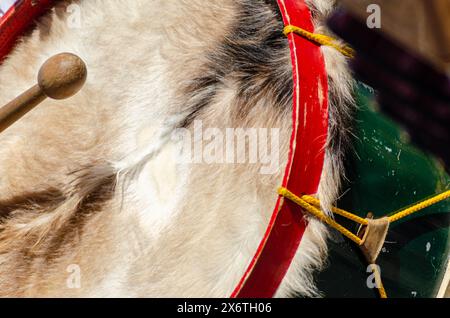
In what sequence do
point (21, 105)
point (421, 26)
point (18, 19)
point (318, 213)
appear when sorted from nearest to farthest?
point (421, 26) < point (318, 213) < point (21, 105) < point (18, 19)

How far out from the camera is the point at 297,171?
97 centimetres

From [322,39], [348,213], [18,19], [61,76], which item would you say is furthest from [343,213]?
[18,19]

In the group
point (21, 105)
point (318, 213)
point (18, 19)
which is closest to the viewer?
point (318, 213)

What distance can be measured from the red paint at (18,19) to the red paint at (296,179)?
0.62 meters

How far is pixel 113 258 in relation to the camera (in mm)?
1126

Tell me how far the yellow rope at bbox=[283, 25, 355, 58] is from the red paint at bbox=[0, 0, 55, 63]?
58cm

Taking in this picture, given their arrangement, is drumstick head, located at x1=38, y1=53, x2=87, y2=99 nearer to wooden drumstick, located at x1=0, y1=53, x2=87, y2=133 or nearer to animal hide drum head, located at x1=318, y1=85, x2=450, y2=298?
wooden drumstick, located at x1=0, y1=53, x2=87, y2=133

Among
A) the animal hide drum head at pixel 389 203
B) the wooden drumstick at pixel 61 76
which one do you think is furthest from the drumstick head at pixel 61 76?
the animal hide drum head at pixel 389 203

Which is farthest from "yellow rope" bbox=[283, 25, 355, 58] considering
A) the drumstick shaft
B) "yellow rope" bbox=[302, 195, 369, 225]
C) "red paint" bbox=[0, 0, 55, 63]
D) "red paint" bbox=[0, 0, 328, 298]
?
"red paint" bbox=[0, 0, 55, 63]

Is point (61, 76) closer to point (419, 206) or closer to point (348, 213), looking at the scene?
point (348, 213)

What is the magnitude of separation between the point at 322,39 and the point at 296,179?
23 centimetres

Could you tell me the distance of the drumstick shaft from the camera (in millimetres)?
1092

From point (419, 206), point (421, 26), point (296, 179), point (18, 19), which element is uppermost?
point (18, 19)

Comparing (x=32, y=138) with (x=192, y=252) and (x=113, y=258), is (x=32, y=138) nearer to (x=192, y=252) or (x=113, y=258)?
(x=113, y=258)
